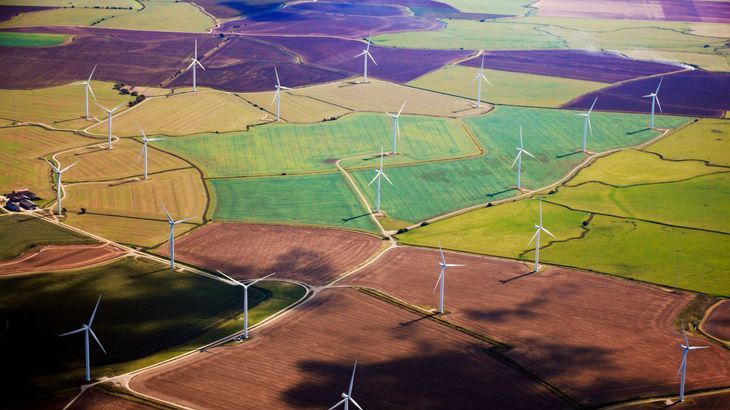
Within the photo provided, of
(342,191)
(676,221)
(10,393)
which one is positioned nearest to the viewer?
(10,393)

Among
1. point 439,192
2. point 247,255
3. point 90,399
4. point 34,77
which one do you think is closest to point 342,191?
point 439,192

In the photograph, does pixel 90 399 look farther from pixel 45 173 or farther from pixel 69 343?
pixel 45 173

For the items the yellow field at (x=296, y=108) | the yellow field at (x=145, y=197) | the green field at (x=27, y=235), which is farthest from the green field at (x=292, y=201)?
the yellow field at (x=296, y=108)

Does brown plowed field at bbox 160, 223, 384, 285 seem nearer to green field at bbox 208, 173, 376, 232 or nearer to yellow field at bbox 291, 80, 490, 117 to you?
green field at bbox 208, 173, 376, 232

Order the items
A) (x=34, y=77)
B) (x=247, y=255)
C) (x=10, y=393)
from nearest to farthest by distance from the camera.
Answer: (x=10, y=393) < (x=247, y=255) < (x=34, y=77)

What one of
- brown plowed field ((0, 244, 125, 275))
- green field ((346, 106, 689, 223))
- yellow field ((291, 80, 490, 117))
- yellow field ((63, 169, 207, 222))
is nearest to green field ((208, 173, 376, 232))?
yellow field ((63, 169, 207, 222))

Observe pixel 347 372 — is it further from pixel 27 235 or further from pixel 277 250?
pixel 27 235

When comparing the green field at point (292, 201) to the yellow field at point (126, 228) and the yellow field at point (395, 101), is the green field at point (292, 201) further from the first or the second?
the yellow field at point (395, 101)
